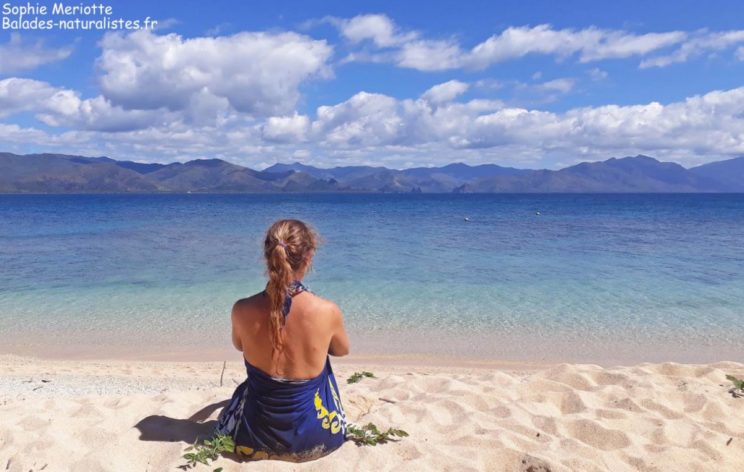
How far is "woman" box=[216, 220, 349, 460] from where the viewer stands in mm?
3793

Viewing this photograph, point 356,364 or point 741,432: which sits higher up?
point 741,432

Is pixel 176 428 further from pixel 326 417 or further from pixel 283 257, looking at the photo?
pixel 283 257

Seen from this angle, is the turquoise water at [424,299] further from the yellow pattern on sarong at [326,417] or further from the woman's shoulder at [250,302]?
the woman's shoulder at [250,302]

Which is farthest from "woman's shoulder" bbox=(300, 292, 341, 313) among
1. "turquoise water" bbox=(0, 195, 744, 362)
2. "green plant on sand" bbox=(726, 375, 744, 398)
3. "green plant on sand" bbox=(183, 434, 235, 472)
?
"turquoise water" bbox=(0, 195, 744, 362)

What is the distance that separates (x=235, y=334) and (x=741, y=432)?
4.47 m

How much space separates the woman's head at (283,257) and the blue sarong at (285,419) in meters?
0.40

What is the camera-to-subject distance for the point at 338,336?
4.12 meters

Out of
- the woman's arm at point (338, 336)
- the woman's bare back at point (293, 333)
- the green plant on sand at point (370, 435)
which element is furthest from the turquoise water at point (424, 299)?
the woman's bare back at point (293, 333)

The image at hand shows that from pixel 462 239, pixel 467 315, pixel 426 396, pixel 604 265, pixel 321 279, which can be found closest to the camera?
pixel 426 396

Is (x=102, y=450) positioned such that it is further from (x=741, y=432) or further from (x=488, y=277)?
(x=488, y=277)

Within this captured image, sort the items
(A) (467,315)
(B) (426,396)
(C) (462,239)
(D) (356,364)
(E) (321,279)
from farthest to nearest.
Answer: (C) (462,239), (E) (321,279), (A) (467,315), (D) (356,364), (B) (426,396)

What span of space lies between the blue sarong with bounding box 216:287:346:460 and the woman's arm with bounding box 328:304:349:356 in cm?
18

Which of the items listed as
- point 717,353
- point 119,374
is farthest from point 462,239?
point 119,374

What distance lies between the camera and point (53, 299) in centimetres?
1436
